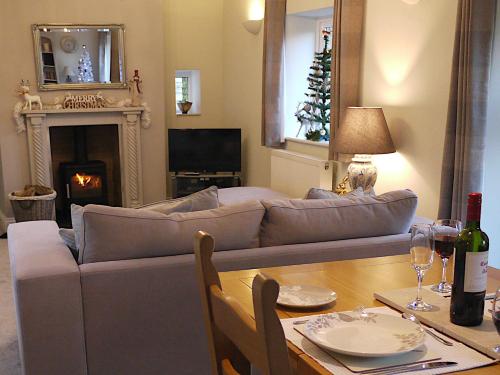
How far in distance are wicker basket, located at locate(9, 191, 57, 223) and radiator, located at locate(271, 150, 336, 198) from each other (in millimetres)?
2206

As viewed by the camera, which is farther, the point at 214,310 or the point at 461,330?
the point at 461,330

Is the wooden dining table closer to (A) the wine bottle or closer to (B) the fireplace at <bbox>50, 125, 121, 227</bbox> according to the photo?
(A) the wine bottle

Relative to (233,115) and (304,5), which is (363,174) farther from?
(233,115)

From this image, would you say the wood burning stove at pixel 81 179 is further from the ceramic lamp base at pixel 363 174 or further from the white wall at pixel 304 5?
the ceramic lamp base at pixel 363 174

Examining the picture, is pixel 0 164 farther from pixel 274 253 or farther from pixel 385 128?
pixel 274 253

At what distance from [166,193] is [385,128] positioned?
359 centimetres

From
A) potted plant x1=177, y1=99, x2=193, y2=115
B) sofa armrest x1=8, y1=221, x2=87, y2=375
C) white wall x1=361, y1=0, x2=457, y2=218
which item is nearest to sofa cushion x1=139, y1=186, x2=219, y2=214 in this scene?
sofa armrest x1=8, y1=221, x2=87, y2=375

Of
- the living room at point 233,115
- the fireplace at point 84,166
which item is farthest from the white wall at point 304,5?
the fireplace at point 84,166

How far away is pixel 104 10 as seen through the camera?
6.27m

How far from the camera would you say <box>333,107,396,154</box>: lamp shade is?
157 inches

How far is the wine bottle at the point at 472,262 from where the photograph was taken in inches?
50.5

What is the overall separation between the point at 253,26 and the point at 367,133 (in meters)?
2.58

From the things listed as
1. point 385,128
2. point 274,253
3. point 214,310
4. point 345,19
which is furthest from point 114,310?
point 345,19

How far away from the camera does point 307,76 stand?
571 cm
